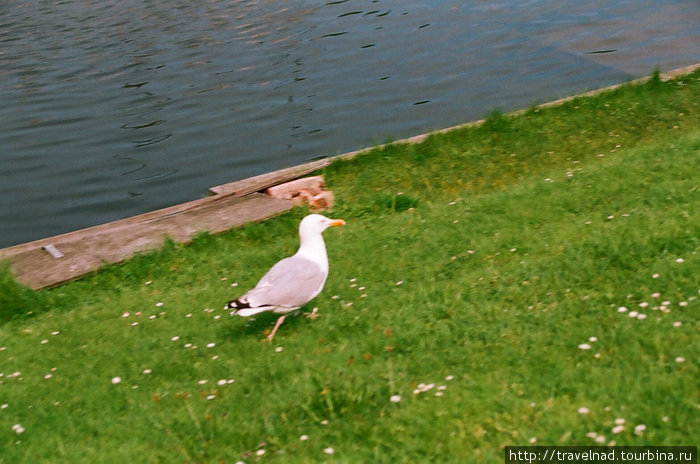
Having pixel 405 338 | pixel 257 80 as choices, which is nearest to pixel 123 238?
pixel 405 338

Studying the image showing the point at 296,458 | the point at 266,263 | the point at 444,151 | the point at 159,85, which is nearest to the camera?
the point at 296,458

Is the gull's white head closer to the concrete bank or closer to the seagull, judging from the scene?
the seagull

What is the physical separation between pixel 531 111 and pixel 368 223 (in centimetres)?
467

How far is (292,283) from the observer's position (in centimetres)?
680

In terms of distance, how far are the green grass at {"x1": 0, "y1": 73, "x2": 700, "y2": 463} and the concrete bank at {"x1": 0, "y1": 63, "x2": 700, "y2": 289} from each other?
333 millimetres

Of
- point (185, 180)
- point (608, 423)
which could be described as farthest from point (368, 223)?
point (185, 180)

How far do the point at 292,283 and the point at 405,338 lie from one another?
3.11 ft

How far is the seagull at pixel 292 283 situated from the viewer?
21.8 ft

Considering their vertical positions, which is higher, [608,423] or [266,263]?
[608,423]

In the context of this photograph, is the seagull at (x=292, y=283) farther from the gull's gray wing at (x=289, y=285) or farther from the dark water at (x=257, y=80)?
the dark water at (x=257, y=80)

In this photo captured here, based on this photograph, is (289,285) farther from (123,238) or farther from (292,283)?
(123,238)

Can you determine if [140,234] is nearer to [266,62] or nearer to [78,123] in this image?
[78,123]

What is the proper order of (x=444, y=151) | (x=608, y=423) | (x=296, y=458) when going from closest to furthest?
(x=608, y=423) → (x=296, y=458) → (x=444, y=151)

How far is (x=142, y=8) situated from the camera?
29.6 m
